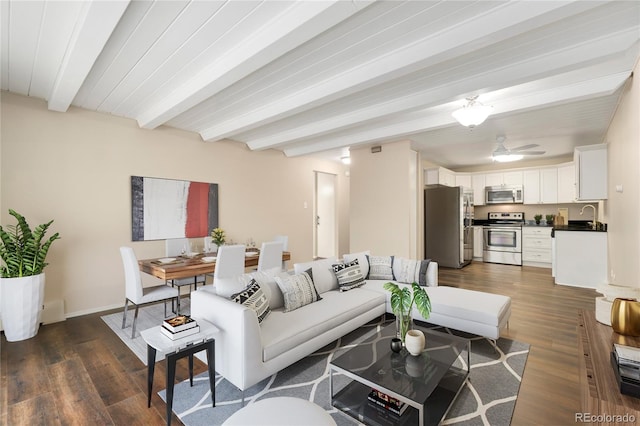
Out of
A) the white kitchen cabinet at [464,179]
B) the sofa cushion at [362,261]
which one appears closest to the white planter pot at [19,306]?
the sofa cushion at [362,261]

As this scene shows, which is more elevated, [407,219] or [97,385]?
[407,219]

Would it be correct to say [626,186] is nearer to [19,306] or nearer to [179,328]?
[179,328]

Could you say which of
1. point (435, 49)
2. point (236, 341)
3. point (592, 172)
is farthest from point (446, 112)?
point (236, 341)

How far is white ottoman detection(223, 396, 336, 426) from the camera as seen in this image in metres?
1.26

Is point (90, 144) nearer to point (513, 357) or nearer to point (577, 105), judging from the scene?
point (513, 357)

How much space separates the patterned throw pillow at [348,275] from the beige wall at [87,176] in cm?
270

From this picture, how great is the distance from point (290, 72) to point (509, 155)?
4.34 metres

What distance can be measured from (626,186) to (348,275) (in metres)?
3.08

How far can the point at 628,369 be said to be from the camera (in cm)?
116

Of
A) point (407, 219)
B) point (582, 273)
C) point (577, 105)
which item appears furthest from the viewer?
point (407, 219)

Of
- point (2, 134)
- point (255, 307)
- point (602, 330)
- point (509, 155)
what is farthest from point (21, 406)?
point (509, 155)

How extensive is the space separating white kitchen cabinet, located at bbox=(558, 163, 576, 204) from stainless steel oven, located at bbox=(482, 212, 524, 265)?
105cm

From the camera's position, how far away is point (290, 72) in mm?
2754

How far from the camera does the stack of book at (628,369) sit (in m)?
1.12
